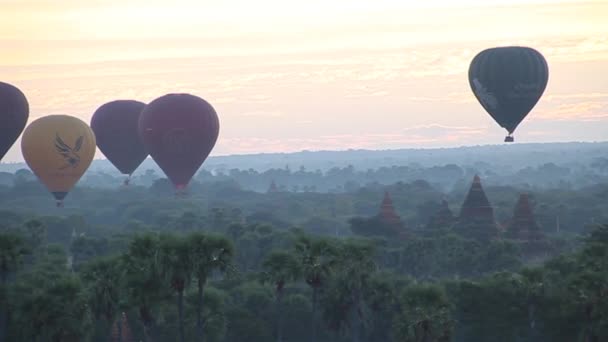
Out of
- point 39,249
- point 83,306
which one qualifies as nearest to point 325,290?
point 83,306

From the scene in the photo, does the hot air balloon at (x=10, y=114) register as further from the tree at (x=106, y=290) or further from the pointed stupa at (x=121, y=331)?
the tree at (x=106, y=290)

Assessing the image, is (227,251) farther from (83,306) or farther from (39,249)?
(39,249)

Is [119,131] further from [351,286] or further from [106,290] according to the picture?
[106,290]

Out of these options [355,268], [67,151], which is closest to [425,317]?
[355,268]

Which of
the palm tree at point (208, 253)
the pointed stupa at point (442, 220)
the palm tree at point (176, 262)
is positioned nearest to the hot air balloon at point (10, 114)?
the pointed stupa at point (442, 220)

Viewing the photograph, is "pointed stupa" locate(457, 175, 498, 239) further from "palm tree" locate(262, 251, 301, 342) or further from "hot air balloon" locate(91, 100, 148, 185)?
"palm tree" locate(262, 251, 301, 342)
